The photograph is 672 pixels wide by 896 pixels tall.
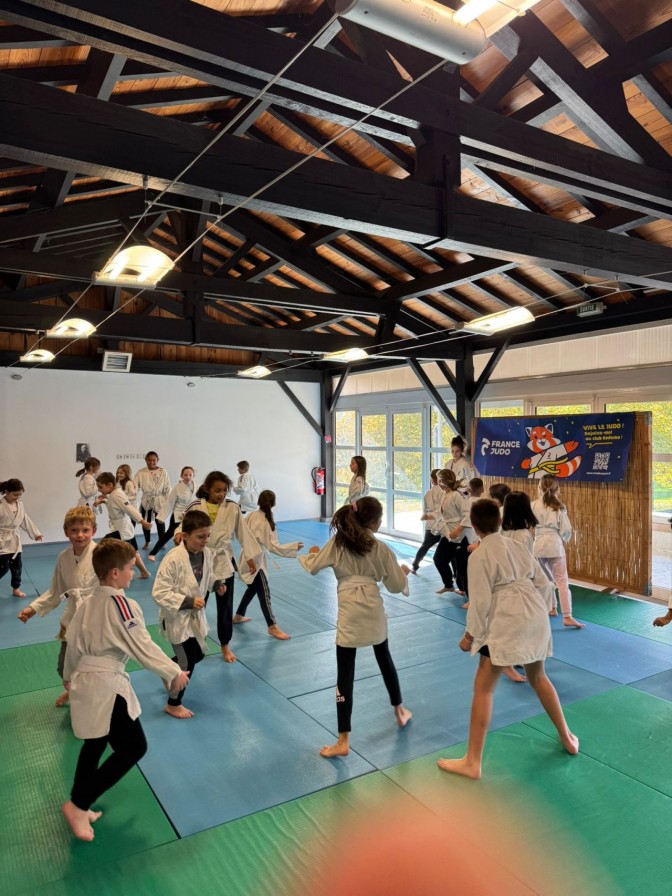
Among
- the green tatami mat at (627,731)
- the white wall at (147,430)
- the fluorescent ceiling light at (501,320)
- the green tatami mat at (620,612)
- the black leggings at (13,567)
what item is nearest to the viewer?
the green tatami mat at (627,731)

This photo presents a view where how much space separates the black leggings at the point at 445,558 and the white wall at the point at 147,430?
6.14 meters

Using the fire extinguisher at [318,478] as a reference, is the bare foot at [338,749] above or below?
below

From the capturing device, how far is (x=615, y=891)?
226 cm

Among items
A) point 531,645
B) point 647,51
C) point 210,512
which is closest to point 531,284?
point 647,51

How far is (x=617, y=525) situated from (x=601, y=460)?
2.55ft

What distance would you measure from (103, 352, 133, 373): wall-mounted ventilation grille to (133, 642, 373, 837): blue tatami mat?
689 cm

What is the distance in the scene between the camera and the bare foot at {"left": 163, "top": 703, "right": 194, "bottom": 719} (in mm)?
3697

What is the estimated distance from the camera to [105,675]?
246cm

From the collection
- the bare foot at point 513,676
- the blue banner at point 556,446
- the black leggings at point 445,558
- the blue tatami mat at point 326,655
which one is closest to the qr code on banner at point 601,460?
the blue banner at point 556,446

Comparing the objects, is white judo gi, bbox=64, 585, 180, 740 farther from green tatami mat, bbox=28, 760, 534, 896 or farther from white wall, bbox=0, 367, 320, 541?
white wall, bbox=0, 367, 320, 541

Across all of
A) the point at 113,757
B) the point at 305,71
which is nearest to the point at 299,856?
the point at 113,757

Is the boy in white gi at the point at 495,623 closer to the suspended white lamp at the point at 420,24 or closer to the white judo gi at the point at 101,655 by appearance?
the white judo gi at the point at 101,655

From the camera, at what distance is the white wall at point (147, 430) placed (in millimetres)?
9969

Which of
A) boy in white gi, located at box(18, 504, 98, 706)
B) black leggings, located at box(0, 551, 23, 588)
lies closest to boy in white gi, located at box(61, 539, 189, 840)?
boy in white gi, located at box(18, 504, 98, 706)
